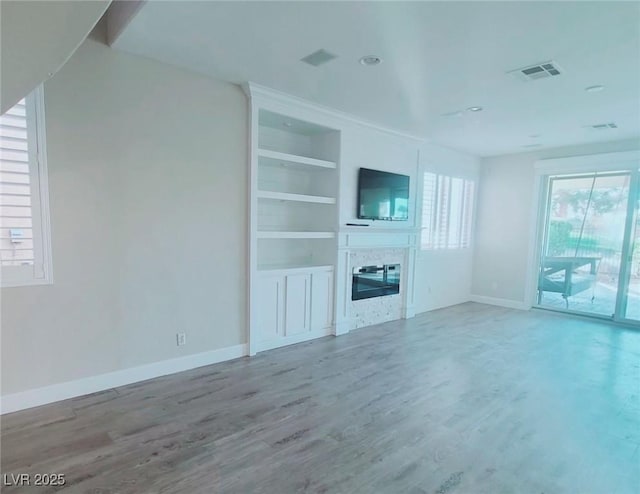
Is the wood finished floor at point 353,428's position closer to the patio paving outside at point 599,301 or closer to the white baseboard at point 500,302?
the patio paving outside at point 599,301

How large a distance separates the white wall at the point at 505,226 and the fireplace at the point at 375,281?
2.53 metres

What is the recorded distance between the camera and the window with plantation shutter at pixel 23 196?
2473mm

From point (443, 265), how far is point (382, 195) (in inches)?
87.7

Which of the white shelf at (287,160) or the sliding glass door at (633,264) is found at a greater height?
the white shelf at (287,160)

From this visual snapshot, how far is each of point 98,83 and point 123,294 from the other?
5.82ft

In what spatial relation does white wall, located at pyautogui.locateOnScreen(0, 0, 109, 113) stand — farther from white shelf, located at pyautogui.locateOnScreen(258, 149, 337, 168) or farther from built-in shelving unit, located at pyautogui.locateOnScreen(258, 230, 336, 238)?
built-in shelving unit, located at pyautogui.locateOnScreen(258, 230, 336, 238)

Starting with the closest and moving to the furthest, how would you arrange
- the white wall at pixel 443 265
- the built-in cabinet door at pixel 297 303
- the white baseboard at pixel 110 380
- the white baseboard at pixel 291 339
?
the white baseboard at pixel 110 380 → the white baseboard at pixel 291 339 → the built-in cabinet door at pixel 297 303 → the white wall at pixel 443 265

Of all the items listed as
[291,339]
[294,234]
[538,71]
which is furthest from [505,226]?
[291,339]

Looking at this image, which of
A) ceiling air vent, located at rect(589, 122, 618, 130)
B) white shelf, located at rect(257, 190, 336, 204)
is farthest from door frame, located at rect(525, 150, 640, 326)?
white shelf, located at rect(257, 190, 336, 204)

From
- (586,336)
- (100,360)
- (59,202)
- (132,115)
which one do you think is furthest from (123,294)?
(586,336)

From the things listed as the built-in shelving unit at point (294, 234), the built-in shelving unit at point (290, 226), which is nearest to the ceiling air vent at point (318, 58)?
the built-in shelving unit at point (290, 226)

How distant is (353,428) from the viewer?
8.19 feet

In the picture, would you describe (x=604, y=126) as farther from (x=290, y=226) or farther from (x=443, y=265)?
(x=290, y=226)

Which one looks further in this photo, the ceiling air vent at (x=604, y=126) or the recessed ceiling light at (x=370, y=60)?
the ceiling air vent at (x=604, y=126)
